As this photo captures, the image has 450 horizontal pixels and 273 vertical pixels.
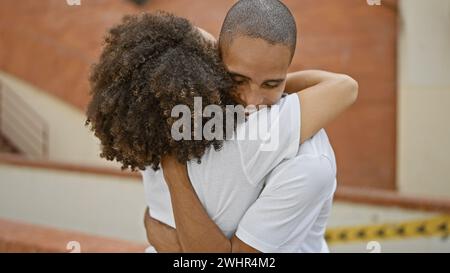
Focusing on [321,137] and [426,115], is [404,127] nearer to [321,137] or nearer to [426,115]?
[426,115]

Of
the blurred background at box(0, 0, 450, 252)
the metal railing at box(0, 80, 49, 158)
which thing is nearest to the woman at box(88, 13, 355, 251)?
the blurred background at box(0, 0, 450, 252)

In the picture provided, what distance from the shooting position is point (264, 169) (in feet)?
5.62

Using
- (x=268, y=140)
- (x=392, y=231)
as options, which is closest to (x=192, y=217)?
(x=268, y=140)

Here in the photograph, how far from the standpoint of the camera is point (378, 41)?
7.31m

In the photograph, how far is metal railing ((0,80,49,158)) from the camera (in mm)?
10555

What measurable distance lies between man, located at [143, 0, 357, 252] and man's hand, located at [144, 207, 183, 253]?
85mm

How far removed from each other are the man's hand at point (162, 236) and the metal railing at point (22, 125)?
899 cm

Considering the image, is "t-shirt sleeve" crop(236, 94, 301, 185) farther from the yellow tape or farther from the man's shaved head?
the yellow tape

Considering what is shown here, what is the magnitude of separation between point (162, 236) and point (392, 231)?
3.85 meters

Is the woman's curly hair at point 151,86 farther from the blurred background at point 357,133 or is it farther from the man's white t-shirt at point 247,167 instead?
the blurred background at point 357,133

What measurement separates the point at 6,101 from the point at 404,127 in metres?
7.50

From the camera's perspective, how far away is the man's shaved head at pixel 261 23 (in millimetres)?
1689

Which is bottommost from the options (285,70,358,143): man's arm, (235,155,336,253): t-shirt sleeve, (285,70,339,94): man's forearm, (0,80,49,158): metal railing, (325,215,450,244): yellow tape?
(325,215,450,244): yellow tape

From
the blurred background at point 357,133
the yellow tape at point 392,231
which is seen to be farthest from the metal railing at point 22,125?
the yellow tape at point 392,231
